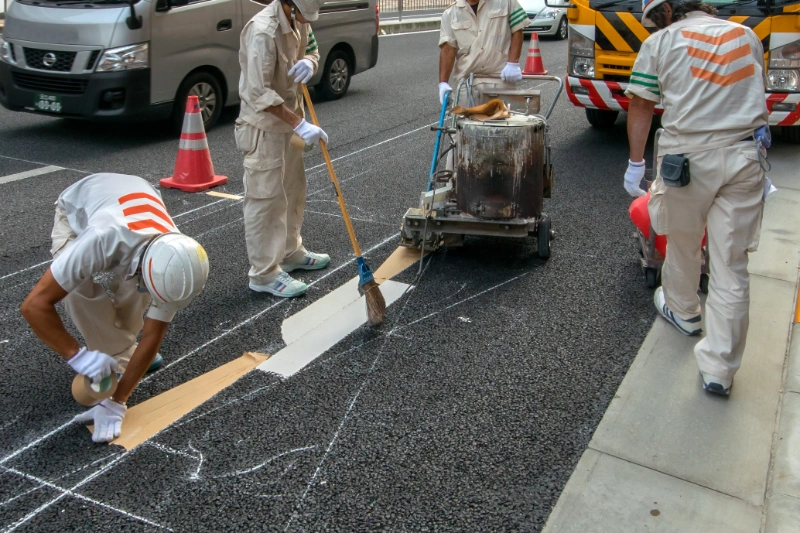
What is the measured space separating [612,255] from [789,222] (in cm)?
159

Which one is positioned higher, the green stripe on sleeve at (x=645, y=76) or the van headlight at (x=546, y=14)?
the green stripe on sleeve at (x=645, y=76)

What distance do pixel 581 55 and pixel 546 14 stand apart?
10886 mm

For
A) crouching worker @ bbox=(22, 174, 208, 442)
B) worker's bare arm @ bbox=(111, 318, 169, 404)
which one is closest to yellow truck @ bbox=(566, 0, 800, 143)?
crouching worker @ bbox=(22, 174, 208, 442)

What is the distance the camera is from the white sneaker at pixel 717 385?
11.7 feet

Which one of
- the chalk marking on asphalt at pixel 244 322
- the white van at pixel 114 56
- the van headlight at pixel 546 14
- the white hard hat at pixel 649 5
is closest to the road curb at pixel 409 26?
the van headlight at pixel 546 14

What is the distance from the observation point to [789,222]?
5.86 metres

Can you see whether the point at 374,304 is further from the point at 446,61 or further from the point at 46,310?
the point at 446,61

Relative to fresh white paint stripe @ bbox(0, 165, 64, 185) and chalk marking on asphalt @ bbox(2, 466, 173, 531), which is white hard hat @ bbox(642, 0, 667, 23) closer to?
chalk marking on asphalt @ bbox(2, 466, 173, 531)

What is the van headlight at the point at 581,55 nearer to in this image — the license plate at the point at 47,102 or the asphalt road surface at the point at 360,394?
the asphalt road surface at the point at 360,394

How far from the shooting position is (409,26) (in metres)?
20.8

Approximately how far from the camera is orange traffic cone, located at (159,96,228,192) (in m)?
6.61

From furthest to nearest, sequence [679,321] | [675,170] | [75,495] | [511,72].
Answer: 1. [511,72]
2. [679,321]
3. [675,170]
4. [75,495]

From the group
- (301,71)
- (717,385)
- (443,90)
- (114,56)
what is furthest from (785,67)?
(114,56)

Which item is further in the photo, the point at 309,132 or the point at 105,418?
the point at 309,132
